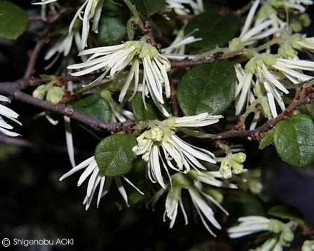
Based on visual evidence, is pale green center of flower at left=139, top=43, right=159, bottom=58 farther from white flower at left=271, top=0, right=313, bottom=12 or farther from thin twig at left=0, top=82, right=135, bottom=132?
white flower at left=271, top=0, right=313, bottom=12

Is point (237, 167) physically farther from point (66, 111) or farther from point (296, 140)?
point (66, 111)

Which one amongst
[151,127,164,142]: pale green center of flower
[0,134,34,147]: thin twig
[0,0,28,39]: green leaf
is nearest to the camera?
[151,127,164,142]: pale green center of flower

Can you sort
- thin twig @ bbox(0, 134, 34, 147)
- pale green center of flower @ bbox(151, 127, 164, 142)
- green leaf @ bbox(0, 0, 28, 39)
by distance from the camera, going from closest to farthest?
pale green center of flower @ bbox(151, 127, 164, 142) < green leaf @ bbox(0, 0, 28, 39) < thin twig @ bbox(0, 134, 34, 147)

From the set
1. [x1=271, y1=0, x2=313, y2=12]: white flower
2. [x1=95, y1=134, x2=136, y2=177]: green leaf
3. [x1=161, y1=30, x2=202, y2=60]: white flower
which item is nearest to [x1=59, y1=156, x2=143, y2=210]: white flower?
[x1=95, y1=134, x2=136, y2=177]: green leaf

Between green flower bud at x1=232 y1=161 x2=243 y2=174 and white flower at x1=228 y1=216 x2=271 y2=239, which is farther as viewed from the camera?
white flower at x1=228 y1=216 x2=271 y2=239

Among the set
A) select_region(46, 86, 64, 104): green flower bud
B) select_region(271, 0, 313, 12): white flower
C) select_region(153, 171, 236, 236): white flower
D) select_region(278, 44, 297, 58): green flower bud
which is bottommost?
select_region(153, 171, 236, 236): white flower

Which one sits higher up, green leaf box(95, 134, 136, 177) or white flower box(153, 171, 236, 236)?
green leaf box(95, 134, 136, 177)
